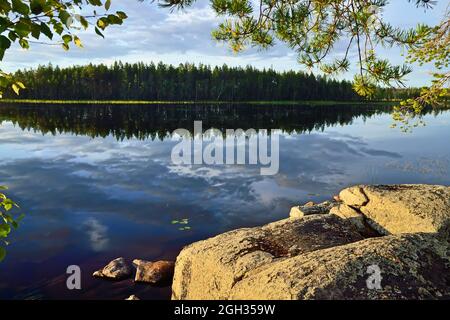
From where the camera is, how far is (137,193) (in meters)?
17.7

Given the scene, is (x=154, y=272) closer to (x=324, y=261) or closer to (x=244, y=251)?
(x=244, y=251)

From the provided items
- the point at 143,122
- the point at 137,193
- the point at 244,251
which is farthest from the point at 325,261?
the point at 143,122

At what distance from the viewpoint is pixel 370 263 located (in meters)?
5.03

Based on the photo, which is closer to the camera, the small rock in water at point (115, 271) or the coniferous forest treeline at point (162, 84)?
the small rock in water at point (115, 271)

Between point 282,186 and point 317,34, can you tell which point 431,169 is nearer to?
point 282,186

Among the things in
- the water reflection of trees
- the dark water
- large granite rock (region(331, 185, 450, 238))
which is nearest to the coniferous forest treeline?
the water reflection of trees

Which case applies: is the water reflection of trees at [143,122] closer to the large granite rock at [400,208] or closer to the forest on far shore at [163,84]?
the large granite rock at [400,208]

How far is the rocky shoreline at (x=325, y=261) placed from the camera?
4.77m

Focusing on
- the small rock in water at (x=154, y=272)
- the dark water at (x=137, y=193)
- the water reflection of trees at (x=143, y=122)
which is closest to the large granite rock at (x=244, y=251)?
the small rock in water at (x=154, y=272)

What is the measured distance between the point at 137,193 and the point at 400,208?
12093 mm

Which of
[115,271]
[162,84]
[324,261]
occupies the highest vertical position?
[162,84]

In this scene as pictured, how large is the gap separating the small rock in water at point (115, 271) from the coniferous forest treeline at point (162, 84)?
13011 cm
